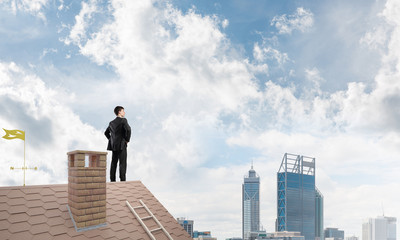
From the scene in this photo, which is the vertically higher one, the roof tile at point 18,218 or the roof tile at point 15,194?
the roof tile at point 15,194

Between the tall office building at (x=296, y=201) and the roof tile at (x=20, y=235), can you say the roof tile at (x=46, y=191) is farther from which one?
the tall office building at (x=296, y=201)

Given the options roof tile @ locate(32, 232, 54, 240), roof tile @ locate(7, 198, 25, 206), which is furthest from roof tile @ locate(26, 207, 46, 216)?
roof tile @ locate(32, 232, 54, 240)

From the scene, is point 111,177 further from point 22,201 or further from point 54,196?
point 22,201

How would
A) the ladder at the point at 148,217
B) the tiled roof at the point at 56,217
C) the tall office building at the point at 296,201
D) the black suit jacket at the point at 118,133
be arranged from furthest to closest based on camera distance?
1. the tall office building at the point at 296,201
2. the black suit jacket at the point at 118,133
3. the ladder at the point at 148,217
4. the tiled roof at the point at 56,217

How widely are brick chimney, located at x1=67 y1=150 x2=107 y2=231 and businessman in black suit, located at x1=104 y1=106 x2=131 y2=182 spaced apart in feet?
8.31

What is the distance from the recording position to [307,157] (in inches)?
5792

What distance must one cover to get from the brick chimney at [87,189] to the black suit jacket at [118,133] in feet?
8.27

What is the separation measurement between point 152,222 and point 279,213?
459 feet

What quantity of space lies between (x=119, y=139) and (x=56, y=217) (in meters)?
3.54

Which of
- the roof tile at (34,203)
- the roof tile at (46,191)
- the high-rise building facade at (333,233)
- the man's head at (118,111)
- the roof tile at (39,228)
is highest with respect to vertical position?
the man's head at (118,111)

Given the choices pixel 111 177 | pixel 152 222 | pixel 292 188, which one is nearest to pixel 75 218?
pixel 152 222

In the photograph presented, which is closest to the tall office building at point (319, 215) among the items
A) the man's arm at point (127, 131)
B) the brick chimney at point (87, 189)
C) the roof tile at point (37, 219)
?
the man's arm at point (127, 131)

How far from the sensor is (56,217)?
7.21 meters

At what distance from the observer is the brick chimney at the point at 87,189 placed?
724cm
